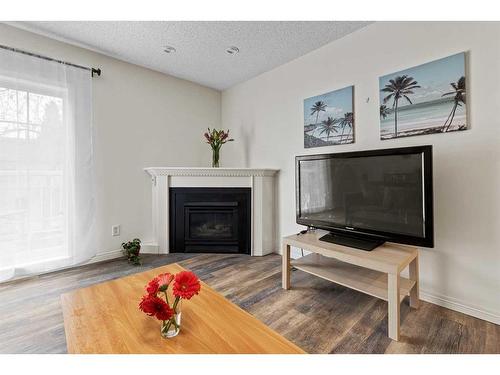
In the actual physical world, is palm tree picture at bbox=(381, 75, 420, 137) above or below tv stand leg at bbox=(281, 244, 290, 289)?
above

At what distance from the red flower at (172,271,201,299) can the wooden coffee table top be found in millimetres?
181

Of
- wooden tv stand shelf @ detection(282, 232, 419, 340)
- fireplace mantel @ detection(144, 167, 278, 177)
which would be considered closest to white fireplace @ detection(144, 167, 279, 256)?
fireplace mantel @ detection(144, 167, 278, 177)

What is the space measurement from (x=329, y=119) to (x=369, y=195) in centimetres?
100

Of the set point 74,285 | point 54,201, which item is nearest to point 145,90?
point 54,201

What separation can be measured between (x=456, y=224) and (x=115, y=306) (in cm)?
227

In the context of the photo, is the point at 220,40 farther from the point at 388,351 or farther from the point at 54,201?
the point at 388,351

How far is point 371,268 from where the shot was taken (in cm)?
151

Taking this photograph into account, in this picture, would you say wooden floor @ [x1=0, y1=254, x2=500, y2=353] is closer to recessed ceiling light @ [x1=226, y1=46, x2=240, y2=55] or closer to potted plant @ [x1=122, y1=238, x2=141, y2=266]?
potted plant @ [x1=122, y1=238, x2=141, y2=266]

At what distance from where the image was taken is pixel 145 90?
2.96m

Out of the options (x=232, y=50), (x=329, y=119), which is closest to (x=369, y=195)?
(x=329, y=119)

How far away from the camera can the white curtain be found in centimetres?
206

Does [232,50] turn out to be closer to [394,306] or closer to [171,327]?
[171,327]

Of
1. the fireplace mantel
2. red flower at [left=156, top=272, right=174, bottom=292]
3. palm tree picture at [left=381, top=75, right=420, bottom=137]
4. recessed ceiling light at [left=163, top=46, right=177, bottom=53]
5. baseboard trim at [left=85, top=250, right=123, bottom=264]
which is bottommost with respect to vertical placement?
baseboard trim at [left=85, top=250, right=123, bottom=264]
